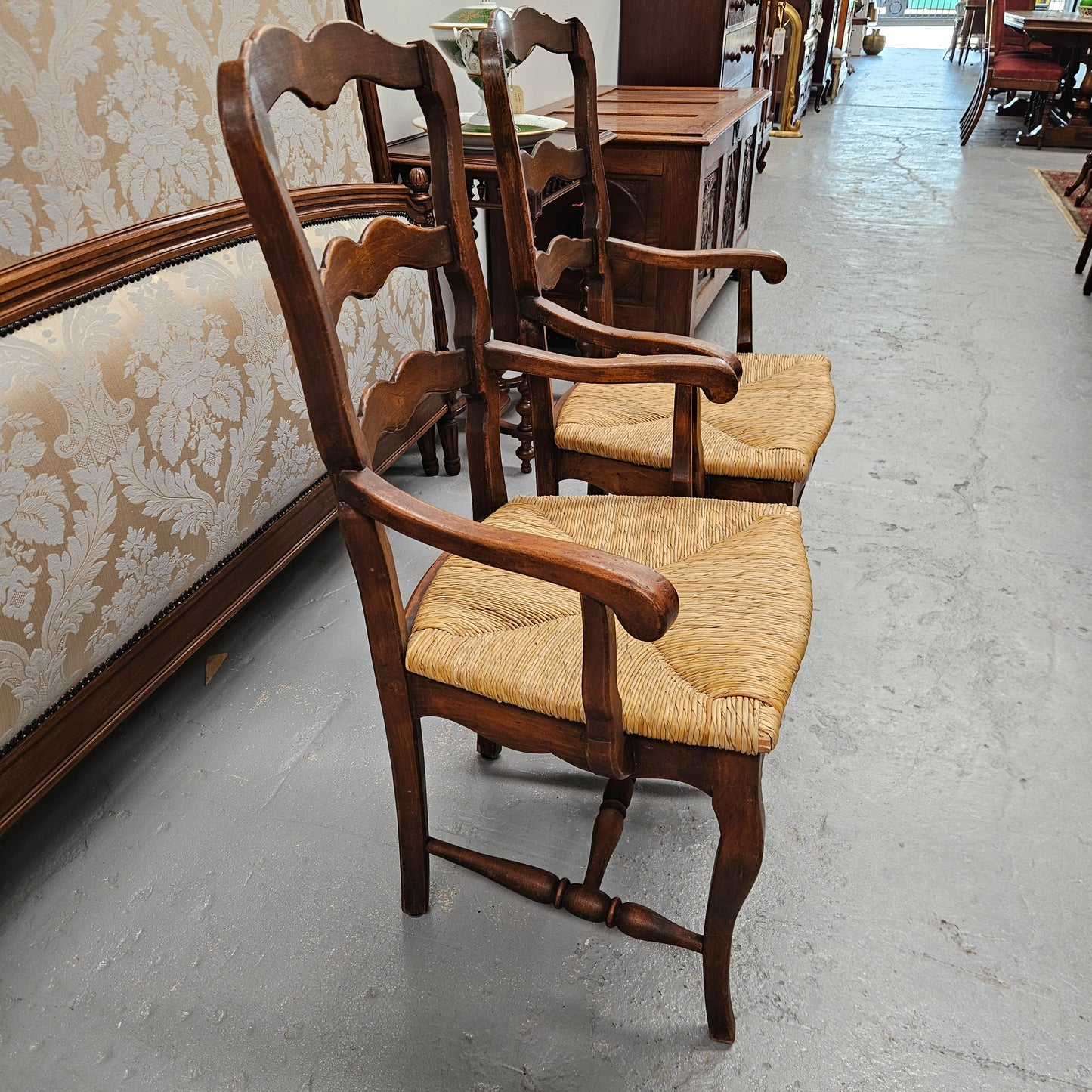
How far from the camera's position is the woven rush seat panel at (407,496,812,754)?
962 millimetres

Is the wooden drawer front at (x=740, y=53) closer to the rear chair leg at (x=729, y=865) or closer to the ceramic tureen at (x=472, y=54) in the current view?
the ceramic tureen at (x=472, y=54)

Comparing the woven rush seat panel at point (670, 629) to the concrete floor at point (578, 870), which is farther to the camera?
the concrete floor at point (578, 870)

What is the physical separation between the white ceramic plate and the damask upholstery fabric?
614mm

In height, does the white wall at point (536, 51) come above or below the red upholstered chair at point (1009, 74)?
above

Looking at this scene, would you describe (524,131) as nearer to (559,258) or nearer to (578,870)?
(559,258)

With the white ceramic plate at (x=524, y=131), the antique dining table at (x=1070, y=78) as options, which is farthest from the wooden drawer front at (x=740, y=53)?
the antique dining table at (x=1070, y=78)

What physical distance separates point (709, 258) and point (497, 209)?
0.81 meters

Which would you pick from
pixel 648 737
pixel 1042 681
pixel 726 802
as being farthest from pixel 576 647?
pixel 1042 681

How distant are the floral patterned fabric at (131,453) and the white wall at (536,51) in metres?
0.90

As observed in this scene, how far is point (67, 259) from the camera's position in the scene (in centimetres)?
125

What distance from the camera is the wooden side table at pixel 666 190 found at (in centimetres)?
282

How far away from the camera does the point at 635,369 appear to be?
1266 millimetres

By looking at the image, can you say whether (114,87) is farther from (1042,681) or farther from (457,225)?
(1042,681)

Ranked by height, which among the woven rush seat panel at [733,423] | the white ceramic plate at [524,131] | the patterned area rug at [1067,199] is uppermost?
the white ceramic plate at [524,131]
